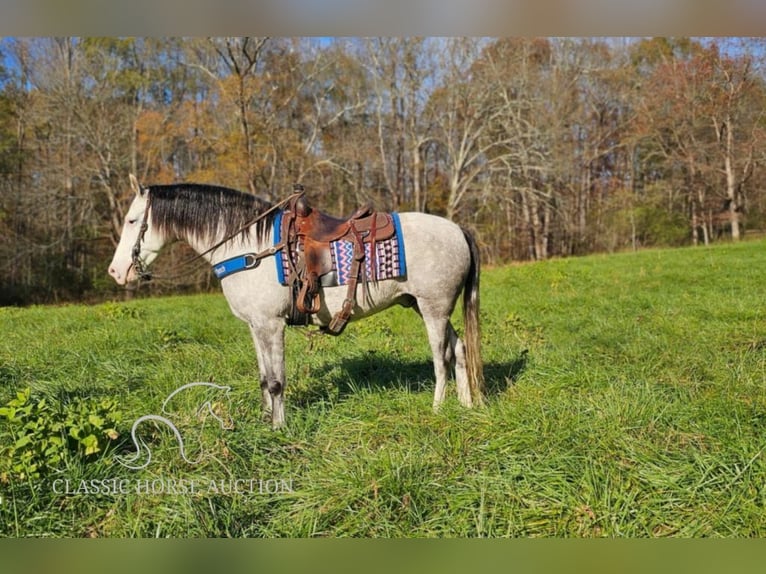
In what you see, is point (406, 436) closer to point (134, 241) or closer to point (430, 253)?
point (430, 253)

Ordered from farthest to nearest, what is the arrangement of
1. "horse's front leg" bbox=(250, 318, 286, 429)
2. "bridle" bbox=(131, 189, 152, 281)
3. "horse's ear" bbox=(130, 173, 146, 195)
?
"horse's front leg" bbox=(250, 318, 286, 429) → "bridle" bbox=(131, 189, 152, 281) → "horse's ear" bbox=(130, 173, 146, 195)

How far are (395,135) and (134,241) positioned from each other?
19.5 feet

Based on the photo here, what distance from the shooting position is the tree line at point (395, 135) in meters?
4.02

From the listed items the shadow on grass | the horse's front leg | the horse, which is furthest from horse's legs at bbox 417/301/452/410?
the horse's front leg

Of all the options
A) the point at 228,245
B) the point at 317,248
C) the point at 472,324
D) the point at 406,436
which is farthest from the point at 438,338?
the point at 228,245

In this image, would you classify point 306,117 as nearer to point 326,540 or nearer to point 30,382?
point 30,382

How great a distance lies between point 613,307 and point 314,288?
3.86 metres

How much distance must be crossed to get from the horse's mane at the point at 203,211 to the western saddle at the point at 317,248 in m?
0.20

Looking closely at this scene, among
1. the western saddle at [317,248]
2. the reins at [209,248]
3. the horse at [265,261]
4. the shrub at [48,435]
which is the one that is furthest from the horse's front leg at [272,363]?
the shrub at [48,435]

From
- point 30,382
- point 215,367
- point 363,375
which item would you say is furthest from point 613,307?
point 30,382

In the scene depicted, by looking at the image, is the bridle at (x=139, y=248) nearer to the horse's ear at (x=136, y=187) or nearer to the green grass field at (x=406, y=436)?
the horse's ear at (x=136, y=187)

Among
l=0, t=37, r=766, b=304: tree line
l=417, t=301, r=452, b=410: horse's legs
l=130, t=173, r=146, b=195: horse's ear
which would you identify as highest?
l=0, t=37, r=766, b=304: tree line

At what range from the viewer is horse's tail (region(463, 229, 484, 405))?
291 centimetres

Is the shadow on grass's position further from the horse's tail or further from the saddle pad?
the saddle pad
